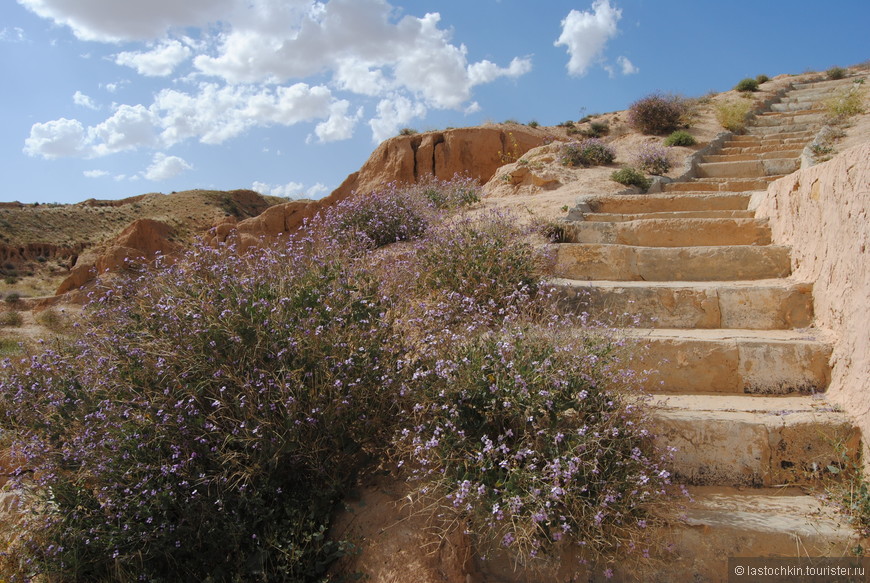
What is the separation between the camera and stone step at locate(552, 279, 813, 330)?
405 cm

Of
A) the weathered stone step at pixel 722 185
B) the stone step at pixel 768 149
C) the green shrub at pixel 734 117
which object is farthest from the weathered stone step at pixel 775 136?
the weathered stone step at pixel 722 185

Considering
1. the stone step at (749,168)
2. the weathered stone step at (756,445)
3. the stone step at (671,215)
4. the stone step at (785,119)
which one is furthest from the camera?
the stone step at (785,119)

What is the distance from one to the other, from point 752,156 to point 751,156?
2cm

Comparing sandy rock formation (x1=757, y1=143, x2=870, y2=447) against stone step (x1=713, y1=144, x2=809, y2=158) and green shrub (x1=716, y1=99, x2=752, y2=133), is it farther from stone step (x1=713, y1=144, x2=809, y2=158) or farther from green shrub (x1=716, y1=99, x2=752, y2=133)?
green shrub (x1=716, y1=99, x2=752, y2=133)

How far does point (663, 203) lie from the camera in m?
6.93

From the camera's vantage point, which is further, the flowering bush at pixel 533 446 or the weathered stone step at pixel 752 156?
the weathered stone step at pixel 752 156

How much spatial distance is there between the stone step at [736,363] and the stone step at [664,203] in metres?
2.84

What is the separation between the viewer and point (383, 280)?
3.76 metres

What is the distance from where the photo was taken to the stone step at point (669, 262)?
15.4ft

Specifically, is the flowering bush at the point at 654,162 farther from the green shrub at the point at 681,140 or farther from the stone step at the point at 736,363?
the stone step at the point at 736,363

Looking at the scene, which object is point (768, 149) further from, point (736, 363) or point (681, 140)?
point (736, 363)

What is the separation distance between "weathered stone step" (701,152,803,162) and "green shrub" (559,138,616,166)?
65.2 inches

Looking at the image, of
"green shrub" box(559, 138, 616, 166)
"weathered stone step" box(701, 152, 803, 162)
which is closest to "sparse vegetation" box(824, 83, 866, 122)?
"weathered stone step" box(701, 152, 803, 162)

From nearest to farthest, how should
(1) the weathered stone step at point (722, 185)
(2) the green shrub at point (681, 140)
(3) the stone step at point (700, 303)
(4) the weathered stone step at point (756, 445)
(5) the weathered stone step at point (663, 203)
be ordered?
1. (4) the weathered stone step at point (756, 445)
2. (3) the stone step at point (700, 303)
3. (5) the weathered stone step at point (663, 203)
4. (1) the weathered stone step at point (722, 185)
5. (2) the green shrub at point (681, 140)
